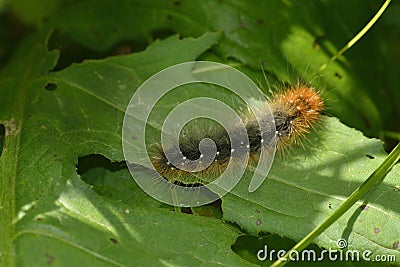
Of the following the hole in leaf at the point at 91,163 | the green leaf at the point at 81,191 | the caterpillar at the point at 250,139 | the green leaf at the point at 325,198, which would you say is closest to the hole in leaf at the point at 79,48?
the green leaf at the point at 81,191

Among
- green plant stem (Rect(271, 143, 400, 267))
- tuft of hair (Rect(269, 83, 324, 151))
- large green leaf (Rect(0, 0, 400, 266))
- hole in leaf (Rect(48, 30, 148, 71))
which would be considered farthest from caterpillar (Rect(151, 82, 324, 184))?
hole in leaf (Rect(48, 30, 148, 71))

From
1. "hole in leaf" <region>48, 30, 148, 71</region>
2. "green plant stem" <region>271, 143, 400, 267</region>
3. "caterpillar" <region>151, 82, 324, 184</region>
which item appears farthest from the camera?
"hole in leaf" <region>48, 30, 148, 71</region>

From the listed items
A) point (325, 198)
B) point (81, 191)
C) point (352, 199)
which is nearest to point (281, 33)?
point (325, 198)

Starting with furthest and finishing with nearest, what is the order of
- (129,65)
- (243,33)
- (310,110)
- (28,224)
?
(243,33)
(129,65)
(310,110)
(28,224)

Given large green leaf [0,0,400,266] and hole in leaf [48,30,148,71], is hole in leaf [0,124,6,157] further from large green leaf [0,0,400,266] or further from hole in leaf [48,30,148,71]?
hole in leaf [48,30,148,71]

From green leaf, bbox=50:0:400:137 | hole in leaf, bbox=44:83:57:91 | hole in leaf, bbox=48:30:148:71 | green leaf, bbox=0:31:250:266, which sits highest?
green leaf, bbox=50:0:400:137

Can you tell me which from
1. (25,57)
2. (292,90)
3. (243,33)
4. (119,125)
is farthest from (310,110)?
(25,57)

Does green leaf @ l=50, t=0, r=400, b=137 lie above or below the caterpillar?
above

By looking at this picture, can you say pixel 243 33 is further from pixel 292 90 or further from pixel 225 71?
pixel 292 90
